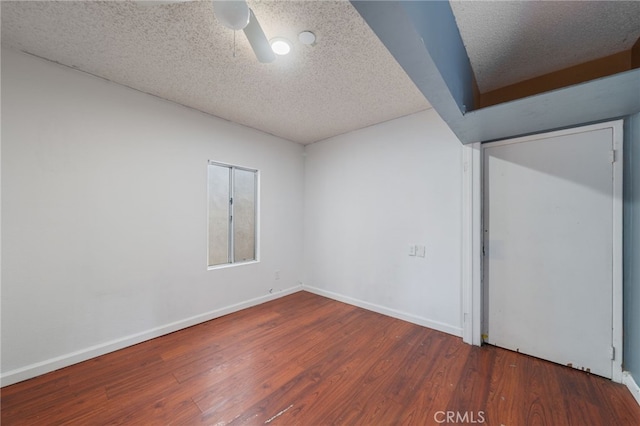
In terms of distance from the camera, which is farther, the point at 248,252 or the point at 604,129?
the point at 248,252

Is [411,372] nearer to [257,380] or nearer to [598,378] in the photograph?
[257,380]

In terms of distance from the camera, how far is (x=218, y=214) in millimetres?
3258

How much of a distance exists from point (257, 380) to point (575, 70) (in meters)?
3.71

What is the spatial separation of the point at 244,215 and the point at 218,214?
391 mm

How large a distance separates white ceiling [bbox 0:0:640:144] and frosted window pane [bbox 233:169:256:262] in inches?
45.0

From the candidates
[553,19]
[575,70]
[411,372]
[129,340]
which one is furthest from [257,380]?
[575,70]

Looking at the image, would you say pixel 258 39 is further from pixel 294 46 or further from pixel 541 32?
pixel 541 32

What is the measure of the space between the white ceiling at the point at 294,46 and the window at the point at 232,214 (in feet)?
3.32

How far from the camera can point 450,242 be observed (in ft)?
8.80

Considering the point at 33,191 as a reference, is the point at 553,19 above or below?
above

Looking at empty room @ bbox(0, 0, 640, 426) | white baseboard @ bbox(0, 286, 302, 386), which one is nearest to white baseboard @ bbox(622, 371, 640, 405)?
empty room @ bbox(0, 0, 640, 426)

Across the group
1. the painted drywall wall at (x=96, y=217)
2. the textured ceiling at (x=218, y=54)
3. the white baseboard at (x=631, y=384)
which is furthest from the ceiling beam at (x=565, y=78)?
the painted drywall wall at (x=96, y=217)

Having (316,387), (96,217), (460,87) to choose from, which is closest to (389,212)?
(460,87)

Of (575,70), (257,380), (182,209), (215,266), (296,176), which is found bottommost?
(257,380)
